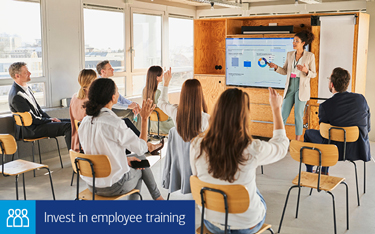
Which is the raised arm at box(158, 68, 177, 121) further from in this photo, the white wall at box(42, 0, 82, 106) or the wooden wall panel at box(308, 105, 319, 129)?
the wooden wall panel at box(308, 105, 319, 129)

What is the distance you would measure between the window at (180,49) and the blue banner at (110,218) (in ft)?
20.6

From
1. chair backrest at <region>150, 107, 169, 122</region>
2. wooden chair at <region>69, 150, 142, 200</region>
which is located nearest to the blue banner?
wooden chair at <region>69, 150, 142, 200</region>

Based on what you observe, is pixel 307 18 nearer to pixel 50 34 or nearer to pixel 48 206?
pixel 50 34

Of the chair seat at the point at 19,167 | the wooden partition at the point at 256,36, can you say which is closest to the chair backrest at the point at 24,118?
the chair seat at the point at 19,167

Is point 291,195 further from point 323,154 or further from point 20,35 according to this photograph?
point 20,35

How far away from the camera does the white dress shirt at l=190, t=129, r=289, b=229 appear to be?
2191mm

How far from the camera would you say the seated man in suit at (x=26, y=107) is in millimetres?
5000

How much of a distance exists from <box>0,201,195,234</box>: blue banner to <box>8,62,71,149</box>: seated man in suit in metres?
2.23

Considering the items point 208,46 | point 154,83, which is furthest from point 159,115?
point 208,46

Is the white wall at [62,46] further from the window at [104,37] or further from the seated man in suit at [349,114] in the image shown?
the seated man in suit at [349,114]

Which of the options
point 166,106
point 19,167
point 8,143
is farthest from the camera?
point 166,106

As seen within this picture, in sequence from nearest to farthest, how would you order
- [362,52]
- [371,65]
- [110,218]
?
[110,218] < [362,52] < [371,65]

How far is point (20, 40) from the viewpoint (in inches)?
228

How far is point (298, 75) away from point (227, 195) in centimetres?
400
